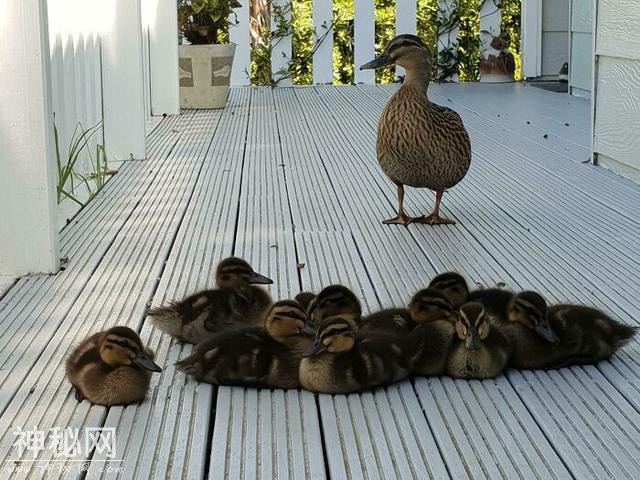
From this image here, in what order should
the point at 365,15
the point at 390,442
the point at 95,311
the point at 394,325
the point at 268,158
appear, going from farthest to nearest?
1. the point at 365,15
2. the point at 268,158
3. the point at 95,311
4. the point at 394,325
5. the point at 390,442

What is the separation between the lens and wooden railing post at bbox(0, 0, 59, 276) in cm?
460

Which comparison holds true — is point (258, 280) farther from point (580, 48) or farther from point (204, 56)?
point (580, 48)

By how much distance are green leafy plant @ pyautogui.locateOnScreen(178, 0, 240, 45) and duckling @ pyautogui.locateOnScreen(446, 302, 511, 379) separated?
7.91 m

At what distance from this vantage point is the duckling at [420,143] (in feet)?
18.5

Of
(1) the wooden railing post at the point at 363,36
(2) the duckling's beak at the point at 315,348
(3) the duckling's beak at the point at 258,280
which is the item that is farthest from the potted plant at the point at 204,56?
(2) the duckling's beak at the point at 315,348

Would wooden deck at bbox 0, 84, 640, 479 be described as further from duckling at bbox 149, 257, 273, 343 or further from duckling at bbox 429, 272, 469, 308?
duckling at bbox 429, 272, 469, 308

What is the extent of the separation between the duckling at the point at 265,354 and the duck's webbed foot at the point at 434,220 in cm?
237

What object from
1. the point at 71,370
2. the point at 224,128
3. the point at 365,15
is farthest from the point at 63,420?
the point at 365,15

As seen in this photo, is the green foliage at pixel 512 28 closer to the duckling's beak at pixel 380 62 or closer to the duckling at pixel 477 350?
the duckling's beak at pixel 380 62

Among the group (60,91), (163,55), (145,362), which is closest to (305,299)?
(145,362)

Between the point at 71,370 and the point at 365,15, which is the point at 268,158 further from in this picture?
the point at 365,15

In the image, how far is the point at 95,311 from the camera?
418 cm

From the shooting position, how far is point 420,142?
18.5ft

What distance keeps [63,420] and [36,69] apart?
6.12ft
